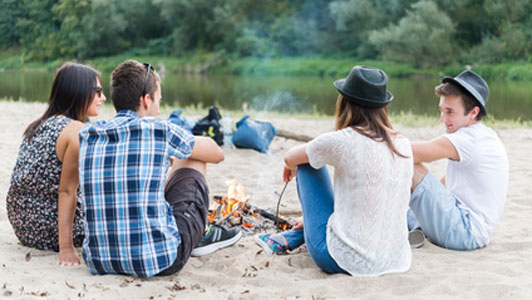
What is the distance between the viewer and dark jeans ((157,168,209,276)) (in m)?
2.74

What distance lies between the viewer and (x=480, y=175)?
3131 millimetres

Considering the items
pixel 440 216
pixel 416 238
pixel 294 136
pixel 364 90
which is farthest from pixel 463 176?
pixel 294 136

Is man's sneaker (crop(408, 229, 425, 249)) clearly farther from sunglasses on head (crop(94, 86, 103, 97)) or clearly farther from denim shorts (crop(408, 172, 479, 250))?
sunglasses on head (crop(94, 86, 103, 97))

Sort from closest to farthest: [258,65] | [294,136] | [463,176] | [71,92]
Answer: [71,92] → [463,176] → [294,136] → [258,65]

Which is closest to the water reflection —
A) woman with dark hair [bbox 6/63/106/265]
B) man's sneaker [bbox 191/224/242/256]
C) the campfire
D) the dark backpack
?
the dark backpack

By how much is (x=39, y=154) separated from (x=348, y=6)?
31.3 meters

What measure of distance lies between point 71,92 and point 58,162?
0.38 m

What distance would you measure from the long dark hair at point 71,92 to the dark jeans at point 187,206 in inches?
24.8

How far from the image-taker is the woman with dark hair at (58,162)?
2832 mm

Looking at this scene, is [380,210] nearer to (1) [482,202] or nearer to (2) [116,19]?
(1) [482,202]

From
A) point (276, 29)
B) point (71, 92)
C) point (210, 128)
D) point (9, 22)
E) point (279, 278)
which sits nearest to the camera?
point (279, 278)

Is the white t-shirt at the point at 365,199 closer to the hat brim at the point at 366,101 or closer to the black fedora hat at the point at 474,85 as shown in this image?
the hat brim at the point at 366,101

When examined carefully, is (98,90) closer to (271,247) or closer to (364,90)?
(271,247)

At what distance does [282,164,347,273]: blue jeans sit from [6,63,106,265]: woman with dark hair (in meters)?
1.21
